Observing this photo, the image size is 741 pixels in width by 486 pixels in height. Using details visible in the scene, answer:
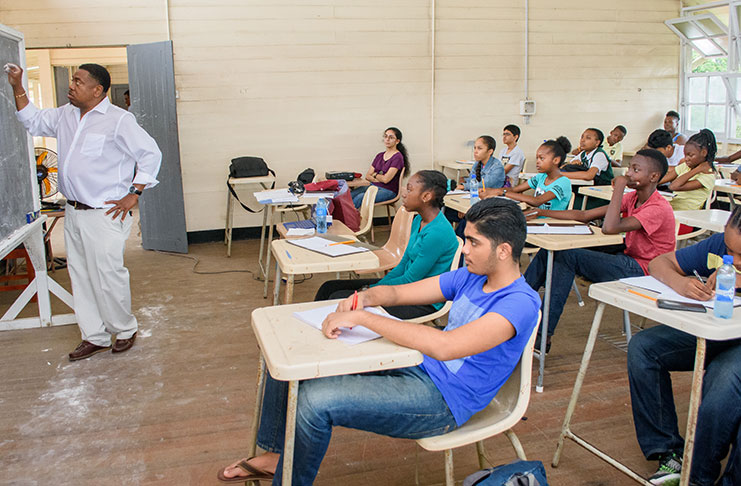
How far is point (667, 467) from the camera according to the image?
89.0 inches

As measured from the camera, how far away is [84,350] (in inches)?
144

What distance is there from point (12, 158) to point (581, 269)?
335cm

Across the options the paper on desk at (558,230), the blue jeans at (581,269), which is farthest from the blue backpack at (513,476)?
the paper on desk at (558,230)

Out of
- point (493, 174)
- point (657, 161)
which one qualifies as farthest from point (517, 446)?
point (493, 174)

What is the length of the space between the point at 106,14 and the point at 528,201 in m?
4.95

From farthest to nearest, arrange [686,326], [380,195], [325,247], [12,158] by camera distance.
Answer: [380,195], [12,158], [325,247], [686,326]

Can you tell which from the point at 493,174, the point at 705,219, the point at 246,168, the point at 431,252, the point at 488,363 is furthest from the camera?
the point at 246,168

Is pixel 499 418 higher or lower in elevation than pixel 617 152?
lower

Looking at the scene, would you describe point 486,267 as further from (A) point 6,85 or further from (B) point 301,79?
(B) point 301,79

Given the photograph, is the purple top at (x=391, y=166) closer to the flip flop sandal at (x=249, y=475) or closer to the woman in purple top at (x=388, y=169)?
the woman in purple top at (x=388, y=169)

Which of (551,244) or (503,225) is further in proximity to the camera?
(551,244)

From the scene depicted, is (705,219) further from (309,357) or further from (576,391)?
(309,357)

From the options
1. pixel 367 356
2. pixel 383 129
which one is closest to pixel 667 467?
pixel 367 356

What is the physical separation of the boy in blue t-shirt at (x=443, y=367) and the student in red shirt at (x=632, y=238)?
1463 millimetres
